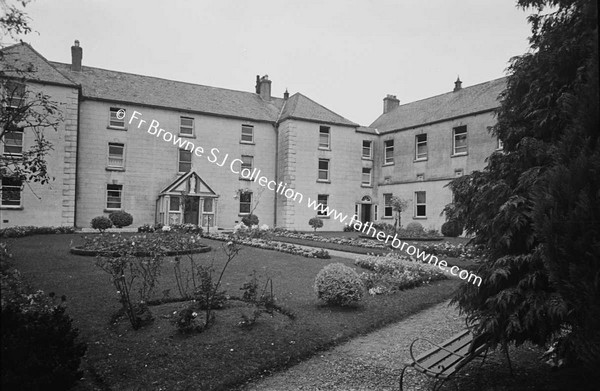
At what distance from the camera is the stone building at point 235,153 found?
1044 inches

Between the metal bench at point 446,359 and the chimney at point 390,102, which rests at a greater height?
the chimney at point 390,102

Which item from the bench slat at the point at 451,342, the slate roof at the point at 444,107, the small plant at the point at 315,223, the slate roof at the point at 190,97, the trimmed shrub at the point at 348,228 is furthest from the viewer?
the trimmed shrub at the point at 348,228

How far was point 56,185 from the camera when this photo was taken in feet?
81.3

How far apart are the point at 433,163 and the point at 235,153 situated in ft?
49.8

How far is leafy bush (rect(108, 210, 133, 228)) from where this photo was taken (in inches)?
1010

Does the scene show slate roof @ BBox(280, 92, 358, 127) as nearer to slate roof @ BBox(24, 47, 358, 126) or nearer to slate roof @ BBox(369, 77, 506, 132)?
slate roof @ BBox(24, 47, 358, 126)

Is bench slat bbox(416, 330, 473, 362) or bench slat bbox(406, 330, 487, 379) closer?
bench slat bbox(406, 330, 487, 379)

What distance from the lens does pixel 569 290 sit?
3219 millimetres

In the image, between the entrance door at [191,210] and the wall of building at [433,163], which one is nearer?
the wall of building at [433,163]

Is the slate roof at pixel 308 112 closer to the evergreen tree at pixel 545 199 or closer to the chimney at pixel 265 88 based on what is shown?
the chimney at pixel 265 88

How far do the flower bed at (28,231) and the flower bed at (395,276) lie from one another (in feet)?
57.0

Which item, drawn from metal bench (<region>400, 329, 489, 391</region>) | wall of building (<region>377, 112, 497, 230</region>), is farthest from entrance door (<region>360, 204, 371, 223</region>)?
metal bench (<region>400, 329, 489, 391</region>)

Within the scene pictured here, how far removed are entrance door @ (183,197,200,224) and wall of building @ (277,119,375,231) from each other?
21.5 feet

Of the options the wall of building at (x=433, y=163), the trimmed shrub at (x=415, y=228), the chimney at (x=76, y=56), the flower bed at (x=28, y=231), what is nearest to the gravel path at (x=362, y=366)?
the flower bed at (x=28, y=231)
